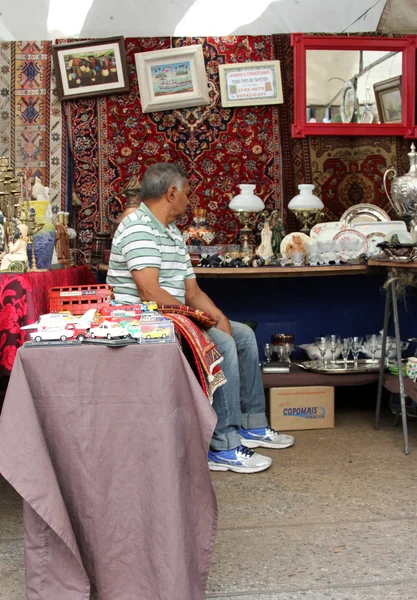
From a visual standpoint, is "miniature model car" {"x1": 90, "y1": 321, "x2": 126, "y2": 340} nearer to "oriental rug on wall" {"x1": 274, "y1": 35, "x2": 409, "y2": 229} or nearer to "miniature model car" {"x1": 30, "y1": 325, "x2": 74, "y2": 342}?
"miniature model car" {"x1": 30, "y1": 325, "x2": 74, "y2": 342}

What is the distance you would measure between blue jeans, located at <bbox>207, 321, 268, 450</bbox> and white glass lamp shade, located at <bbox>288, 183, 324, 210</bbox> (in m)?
1.08

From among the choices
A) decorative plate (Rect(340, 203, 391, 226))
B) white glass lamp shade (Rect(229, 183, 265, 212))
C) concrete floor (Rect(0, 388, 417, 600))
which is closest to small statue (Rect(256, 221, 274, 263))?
white glass lamp shade (Rect(229, 183, 265, 212))

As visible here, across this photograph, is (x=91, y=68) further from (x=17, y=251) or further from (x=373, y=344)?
(x=373, y=344)

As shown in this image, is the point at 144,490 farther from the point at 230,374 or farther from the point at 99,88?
the point at 99,88

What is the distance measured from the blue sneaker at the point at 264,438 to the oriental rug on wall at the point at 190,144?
4.74 feet

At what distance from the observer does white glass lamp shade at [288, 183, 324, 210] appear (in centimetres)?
471

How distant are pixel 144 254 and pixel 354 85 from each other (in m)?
2.33

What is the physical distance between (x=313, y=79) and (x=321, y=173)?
Result: 1.93 ft

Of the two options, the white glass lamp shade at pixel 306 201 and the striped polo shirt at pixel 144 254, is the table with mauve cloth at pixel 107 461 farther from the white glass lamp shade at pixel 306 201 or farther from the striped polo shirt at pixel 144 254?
the white glass lamp shade at pixel 306 201

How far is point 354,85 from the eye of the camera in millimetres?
4957

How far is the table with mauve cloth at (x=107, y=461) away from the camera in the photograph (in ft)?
7.02

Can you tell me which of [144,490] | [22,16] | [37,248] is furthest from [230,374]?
[22,16]

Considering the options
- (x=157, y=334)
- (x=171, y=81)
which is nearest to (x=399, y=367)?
(x=157, y=334)

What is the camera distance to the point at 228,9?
16.0 ft
